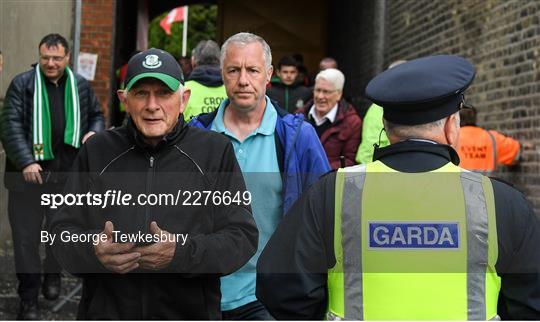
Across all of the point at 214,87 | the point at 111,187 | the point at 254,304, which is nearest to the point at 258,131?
the point at 254,304

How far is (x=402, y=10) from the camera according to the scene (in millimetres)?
14023

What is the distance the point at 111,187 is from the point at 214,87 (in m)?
2.48

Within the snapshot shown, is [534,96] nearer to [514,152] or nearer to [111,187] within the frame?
[514,152]

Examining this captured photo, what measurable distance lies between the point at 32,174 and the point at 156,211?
11.9 ft

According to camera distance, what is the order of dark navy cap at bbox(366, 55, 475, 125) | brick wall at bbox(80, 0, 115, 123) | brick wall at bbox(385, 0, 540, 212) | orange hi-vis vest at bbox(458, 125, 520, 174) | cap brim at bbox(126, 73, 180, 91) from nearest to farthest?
dark navy cap at bbox(366, 55, 475, 125)
cap brim at bbox(126, 73, 180, 91)
orange hi-vis vest at bbox(458, 125, 520, 174)
brick wall at bbox(385, 0, 540, 212)
brick wall at bbox(80, 0, 115, 123)

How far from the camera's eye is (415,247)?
8.80 ft

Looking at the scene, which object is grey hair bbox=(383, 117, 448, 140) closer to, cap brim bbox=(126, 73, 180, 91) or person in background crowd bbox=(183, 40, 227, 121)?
cap brim bbox=(126, 73, 180, 91)

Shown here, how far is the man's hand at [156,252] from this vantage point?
3260 millimetres

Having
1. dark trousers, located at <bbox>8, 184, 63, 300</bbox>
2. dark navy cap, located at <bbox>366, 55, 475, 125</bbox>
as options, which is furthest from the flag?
dark navy cap, located at <bbox>366, 55, 475, 125</bbox>

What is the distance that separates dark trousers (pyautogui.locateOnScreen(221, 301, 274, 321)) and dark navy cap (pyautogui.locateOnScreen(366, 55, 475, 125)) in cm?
161

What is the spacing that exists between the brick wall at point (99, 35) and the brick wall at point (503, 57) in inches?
157

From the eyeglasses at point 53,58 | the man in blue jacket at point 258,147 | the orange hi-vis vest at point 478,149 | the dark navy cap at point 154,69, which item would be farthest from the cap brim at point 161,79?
the orange hi-vis vest at point 478,149

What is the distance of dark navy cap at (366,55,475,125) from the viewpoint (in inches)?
108

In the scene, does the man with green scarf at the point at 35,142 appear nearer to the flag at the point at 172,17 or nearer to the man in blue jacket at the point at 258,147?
the man in blue jacket at the point at 258,147
